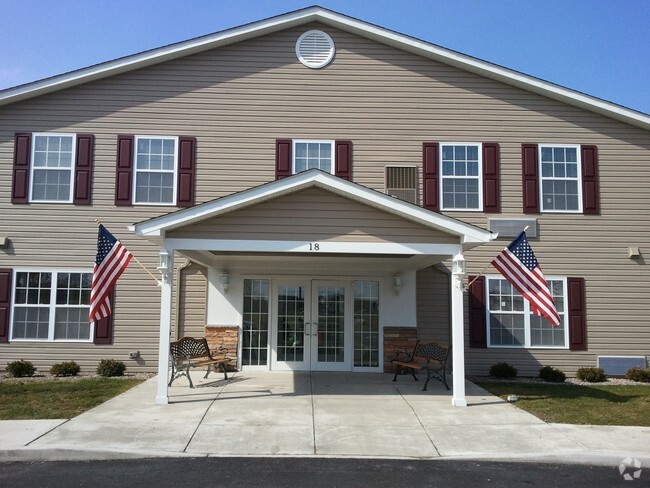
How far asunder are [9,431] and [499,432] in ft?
21.8

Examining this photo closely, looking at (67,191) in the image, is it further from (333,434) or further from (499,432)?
(499,432)

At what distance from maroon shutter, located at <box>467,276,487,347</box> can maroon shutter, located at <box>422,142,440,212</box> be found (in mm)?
2064

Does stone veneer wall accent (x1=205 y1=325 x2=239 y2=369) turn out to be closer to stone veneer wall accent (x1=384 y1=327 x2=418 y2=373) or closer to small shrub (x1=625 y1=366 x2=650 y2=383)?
stone veneer wall accent (x1=384 y1=327 x2=418 y2=373)

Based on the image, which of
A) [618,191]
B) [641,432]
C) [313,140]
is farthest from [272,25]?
[641,432]

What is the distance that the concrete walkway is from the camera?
6629mm

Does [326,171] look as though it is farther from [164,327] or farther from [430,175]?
[164,327]

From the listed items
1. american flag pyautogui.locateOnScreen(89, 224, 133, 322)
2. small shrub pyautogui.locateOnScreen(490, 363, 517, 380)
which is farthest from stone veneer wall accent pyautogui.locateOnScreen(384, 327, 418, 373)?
american flag pyautogui.locateOnScreen(89, 224, 133, 322)

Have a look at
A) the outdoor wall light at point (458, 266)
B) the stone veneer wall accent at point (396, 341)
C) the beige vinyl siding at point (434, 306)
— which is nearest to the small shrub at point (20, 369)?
the stone veneer wall accent at point (396, 341)

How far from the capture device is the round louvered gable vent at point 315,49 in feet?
43.0

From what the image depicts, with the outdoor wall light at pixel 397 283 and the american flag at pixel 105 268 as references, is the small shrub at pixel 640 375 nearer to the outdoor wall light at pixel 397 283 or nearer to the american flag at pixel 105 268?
the outdoor wall light at pixel 397 283

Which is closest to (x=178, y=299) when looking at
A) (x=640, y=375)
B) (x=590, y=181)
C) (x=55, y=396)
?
(x=55, y=396)

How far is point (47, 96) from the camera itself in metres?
12.7

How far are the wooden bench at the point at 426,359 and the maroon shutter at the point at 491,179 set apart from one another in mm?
3609

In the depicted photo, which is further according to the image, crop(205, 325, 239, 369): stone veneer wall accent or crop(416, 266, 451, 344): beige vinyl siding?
crop(416, 266, 451, 344): beige vinyl siding
